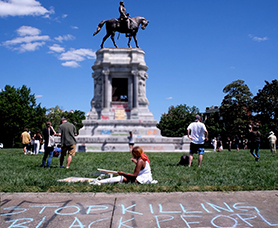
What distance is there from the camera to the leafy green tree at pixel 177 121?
6881cm

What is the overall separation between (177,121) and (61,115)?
28.4m

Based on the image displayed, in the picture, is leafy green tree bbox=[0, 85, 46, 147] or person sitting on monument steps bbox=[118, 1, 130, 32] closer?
person sitting on monument steps bbox=[118, 1, 130, 32]

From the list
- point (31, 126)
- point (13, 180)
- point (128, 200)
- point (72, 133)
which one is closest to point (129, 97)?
point (72, 133)

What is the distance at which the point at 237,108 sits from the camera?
51.7m

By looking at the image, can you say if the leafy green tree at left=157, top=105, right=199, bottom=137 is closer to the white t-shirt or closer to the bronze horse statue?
the bronze horse statue

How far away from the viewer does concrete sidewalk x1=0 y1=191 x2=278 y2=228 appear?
4.47 meters

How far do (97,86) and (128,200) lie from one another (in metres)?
22.4

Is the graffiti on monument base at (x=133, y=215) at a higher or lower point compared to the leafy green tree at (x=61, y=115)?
lower

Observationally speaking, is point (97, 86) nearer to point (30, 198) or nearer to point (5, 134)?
point (30, 198)

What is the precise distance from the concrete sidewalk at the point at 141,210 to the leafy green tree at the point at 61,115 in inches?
2487

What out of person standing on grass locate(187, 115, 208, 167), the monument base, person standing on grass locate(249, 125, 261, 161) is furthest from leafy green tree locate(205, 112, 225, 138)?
person standing on grass locate(187, 115, 208, 167)

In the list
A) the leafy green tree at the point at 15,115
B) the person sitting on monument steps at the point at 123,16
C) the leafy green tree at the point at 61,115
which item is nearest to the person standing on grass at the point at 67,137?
the person sitting on monument steps at the point at 123,16

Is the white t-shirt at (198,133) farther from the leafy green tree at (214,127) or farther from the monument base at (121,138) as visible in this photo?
the leafy green tree at (214,127)

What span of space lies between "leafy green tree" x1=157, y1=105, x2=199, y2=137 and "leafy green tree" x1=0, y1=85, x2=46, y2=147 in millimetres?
28823
